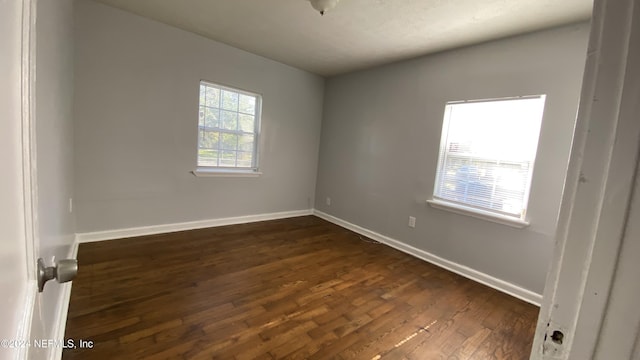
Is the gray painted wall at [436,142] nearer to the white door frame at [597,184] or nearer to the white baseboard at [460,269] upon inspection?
the white baseboard at [460,269]

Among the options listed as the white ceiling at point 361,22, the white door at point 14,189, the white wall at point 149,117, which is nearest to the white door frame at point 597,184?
the white door at point 14,189

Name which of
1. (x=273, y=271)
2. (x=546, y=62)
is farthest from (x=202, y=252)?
(x=546, y=62)

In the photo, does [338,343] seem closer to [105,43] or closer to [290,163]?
[290,163]

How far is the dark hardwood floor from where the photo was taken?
166cm

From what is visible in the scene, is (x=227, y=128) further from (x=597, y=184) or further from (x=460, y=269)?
(x=597, y=184)

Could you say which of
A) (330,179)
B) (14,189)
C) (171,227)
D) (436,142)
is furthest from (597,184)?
(330,179)

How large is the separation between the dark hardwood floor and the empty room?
2 cm

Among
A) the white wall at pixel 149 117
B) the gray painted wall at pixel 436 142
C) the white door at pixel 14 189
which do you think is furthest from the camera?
the white wall at pixel 149 117

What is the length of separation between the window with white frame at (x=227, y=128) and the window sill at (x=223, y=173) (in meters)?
0.04

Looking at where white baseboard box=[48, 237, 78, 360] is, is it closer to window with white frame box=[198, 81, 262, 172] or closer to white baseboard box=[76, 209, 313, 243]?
white baseboard box=[76, 209, 313, 243]

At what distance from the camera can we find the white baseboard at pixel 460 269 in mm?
2500

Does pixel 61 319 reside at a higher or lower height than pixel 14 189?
lower

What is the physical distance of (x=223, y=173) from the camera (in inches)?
147

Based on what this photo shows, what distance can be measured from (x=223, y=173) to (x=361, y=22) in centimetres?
255
